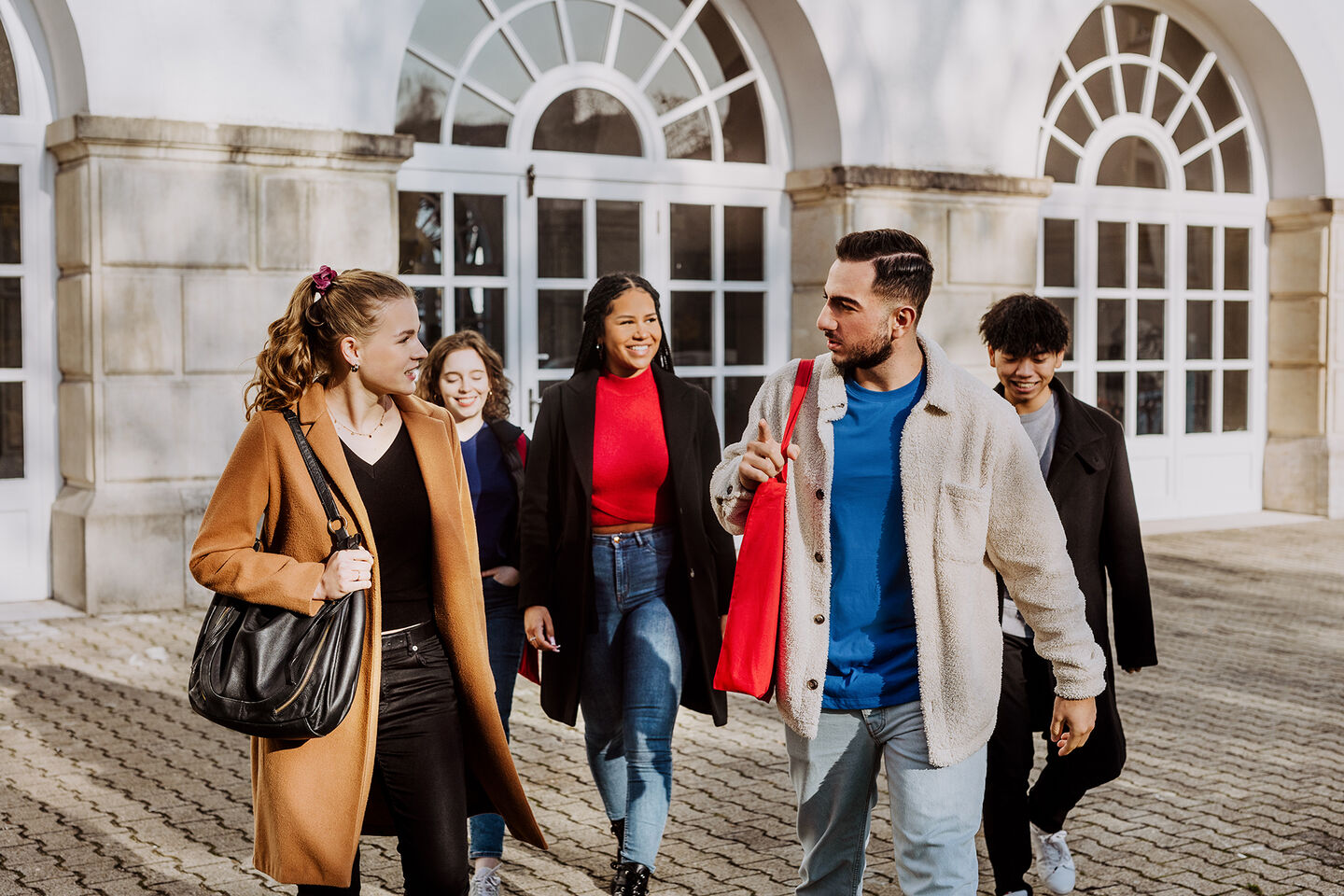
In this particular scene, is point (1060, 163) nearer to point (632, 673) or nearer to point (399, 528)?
point (632, 673)

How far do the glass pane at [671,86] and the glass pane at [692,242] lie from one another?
0.69 m

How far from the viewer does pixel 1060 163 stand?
1234 cm

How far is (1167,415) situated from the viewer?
13.1 metres

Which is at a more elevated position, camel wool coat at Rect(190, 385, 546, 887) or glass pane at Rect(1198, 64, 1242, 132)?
glass pane at Rect(1198, 64, 1242, 132)

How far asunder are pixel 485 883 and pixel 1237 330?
11026 millimetres

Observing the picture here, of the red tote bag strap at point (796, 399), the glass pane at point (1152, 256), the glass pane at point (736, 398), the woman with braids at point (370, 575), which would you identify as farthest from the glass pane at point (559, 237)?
the red tote bag strap at point (796, 399)

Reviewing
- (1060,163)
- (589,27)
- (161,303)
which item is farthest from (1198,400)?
(161,303)

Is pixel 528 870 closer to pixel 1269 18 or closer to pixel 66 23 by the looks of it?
pixel 66 23

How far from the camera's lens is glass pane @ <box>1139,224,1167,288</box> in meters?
12.9

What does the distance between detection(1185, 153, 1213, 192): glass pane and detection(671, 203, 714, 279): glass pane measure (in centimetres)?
471

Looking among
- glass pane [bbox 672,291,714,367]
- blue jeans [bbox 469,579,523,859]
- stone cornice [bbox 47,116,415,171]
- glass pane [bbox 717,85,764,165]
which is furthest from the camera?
glass pane [bbox 717,85,764,165]

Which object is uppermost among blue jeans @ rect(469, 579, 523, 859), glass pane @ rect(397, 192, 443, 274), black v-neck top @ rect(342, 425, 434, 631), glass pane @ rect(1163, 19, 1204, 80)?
glass pane @ rect(1163, 19, 1204, 80)

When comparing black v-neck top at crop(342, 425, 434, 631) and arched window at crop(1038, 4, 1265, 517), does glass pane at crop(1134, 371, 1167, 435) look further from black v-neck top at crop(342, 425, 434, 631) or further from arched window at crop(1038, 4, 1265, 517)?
black v-neck top at crop(342, 425, 434, 631)

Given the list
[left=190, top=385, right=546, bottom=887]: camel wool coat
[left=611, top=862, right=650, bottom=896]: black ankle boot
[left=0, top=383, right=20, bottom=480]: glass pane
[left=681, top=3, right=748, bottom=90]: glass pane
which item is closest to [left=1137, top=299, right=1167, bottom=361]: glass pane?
[left=681, top=3, right=748, bottom=90]: glass pane
